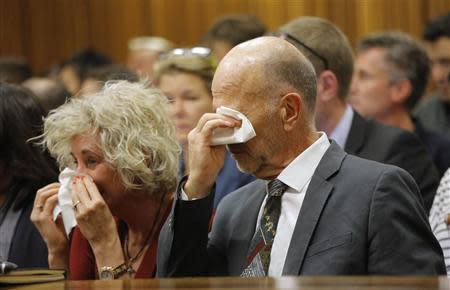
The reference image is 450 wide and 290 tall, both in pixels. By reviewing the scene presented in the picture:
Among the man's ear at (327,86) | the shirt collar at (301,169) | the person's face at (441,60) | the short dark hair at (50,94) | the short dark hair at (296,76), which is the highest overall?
the short dark hair at (296,76)

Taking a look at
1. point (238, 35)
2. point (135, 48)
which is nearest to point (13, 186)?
point (238, 35)

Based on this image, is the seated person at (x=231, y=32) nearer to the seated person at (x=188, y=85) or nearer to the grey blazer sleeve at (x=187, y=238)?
the seated person at (x=188, y=85)

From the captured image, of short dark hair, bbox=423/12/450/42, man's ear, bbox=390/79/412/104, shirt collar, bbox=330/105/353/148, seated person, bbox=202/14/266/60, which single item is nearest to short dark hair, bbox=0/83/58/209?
shirt collar, bbox=330/105/353/148

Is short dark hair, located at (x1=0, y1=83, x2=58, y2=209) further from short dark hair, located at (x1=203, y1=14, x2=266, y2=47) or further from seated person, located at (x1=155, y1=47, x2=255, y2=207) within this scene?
short dark hair, located at (x1=203, y1=14, x2=266, y2=47)

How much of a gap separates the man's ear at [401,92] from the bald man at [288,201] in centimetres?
229

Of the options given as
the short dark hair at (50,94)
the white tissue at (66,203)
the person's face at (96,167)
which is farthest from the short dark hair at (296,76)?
the short dark hair at (50,94)

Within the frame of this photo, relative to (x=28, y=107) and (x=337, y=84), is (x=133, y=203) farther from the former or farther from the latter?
(x=337, y=84)

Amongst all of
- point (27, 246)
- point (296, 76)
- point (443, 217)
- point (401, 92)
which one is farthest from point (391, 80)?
point (296, 76)

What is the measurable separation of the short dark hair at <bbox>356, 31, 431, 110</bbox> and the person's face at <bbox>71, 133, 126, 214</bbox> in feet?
7.20

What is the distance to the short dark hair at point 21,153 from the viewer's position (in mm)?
3594

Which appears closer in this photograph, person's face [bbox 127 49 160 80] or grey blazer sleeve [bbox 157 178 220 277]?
grey blazer sleeve [bbox 157 178 220 277]

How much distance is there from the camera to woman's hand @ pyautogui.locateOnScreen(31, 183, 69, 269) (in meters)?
3.31

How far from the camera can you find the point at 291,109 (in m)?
2.62

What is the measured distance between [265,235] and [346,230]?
0.84 ft
